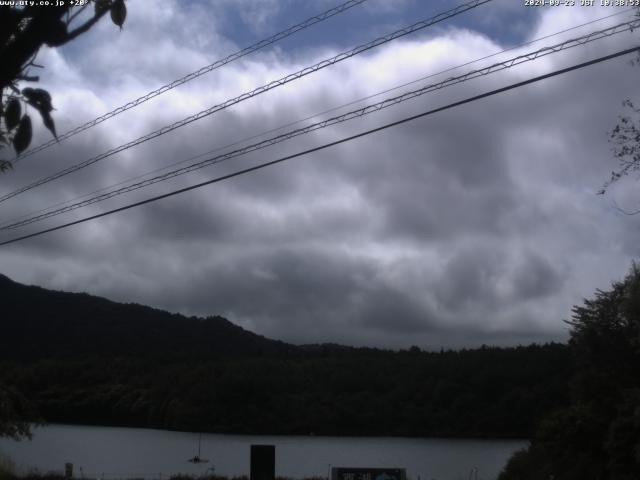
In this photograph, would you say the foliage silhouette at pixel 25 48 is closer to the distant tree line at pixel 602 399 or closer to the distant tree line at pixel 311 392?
the distant tree line at pixel 602 399

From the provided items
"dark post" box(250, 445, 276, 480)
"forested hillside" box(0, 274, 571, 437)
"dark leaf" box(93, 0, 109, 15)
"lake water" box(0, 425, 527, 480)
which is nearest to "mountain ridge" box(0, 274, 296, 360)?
"forested hillside" box(0, 274, 571, 437)

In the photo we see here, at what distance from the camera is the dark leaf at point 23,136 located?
400 cm

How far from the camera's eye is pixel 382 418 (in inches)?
3327

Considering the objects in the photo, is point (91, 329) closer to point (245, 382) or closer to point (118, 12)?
point (245, 382)

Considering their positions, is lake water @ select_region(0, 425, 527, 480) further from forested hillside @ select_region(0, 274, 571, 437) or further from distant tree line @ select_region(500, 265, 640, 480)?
distant tree line @ select_region(500, 265, 640, 480)

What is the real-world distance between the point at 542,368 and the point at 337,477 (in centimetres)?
4677

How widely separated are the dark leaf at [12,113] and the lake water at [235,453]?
43.2m

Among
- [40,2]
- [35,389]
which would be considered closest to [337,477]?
[40,2]

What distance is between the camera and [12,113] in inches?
157

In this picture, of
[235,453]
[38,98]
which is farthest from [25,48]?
[235,453]

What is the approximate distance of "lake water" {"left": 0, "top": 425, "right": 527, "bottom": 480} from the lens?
2077 inches

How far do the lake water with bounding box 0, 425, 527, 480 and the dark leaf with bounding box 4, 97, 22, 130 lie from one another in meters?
43.2

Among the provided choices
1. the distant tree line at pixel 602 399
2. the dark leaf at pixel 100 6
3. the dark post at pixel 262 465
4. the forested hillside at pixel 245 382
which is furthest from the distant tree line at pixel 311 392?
the dark leaf at pixel 100 6

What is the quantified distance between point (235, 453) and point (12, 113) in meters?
66.3
